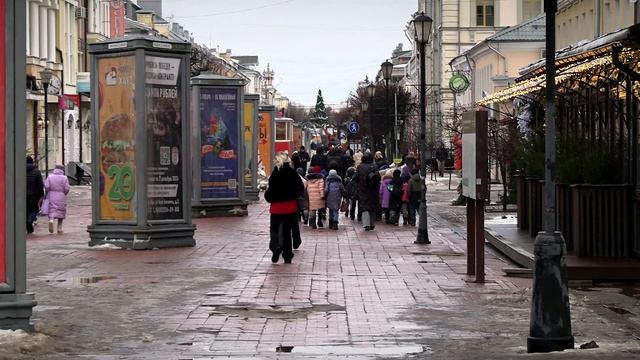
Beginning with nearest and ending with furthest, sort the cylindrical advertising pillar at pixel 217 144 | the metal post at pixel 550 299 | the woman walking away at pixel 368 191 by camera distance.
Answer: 1. the metal post at pixel 550 299
2. the woman walking away at pixel 368 191
3. the cylindrical advertising pillar at pixel 217 144

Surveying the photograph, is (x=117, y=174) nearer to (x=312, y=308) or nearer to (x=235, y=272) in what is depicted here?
(x=235, y=272)

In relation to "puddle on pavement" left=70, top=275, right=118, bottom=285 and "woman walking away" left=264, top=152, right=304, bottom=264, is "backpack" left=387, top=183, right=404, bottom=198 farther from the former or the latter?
"puddle on pavement" left=70, top=275, right=118, bottom=285

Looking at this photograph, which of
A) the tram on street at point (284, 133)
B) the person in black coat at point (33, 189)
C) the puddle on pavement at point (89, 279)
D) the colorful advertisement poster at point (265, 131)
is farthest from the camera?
the tram on street at point (284, 133)

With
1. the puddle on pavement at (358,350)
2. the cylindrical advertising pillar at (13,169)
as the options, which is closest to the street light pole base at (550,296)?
the puddle on pavement at (358,350)

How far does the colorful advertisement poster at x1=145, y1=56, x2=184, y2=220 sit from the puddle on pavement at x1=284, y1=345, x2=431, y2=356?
11.2 meters

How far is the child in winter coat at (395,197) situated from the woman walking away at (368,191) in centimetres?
71

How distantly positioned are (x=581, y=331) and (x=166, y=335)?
394 centimetres

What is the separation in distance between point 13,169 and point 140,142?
10.4 meters

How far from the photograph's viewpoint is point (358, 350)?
1038 centimetres

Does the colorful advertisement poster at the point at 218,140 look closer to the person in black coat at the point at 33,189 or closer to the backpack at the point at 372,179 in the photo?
the backpack at the point at 372,179

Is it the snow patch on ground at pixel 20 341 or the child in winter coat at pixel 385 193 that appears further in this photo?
the child in winter coat at pixel 385 193

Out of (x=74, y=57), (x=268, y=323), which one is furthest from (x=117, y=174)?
(x=74, y=57)

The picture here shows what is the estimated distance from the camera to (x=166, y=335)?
1123 cm

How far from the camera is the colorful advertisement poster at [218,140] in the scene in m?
31.1
